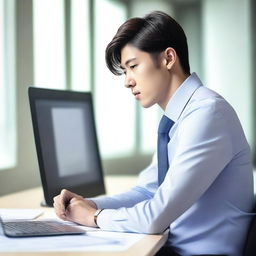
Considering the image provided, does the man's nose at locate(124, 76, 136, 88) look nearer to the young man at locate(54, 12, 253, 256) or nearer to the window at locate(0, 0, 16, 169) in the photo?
the young man at locate(54, 12, 253, 256)

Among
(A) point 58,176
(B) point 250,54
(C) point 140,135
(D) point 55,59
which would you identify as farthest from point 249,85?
(A) point 58,176

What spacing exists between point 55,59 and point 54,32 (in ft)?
0.49

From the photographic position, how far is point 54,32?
310cm

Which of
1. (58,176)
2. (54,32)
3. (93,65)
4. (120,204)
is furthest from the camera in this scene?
(93,65)

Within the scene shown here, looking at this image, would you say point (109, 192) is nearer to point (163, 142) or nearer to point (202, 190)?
point (163, 142)

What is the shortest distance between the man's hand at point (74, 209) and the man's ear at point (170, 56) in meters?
0.52

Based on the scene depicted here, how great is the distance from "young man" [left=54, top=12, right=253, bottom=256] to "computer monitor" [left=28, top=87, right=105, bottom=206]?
1.08ft

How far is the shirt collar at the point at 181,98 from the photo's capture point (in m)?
1.76

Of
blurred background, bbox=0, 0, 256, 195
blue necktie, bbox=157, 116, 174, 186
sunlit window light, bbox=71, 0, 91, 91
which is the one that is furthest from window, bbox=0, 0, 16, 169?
blue necktie, bbox=157, 116, 174, 186

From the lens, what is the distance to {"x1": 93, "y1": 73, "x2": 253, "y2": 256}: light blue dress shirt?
152 cm

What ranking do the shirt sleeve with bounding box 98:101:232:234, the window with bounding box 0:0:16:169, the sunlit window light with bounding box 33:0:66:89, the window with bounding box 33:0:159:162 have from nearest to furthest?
the shirt sleeve with bounding box 98:101:232:234 < the window with bounding box 0:0:16:169 < the sunlit window light with bounding box 33:0:66:89 < the window with bounding box 33:0:159:162

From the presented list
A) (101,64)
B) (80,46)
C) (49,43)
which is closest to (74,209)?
(49,43)

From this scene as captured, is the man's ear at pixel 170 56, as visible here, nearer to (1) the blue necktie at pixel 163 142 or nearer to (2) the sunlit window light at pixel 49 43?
(1) the blue necktie at pixel 163 142

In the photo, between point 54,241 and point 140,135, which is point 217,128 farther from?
point 140,135
